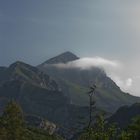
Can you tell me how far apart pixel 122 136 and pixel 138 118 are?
691 cm

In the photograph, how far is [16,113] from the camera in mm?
178875

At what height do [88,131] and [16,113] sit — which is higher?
[16,113]

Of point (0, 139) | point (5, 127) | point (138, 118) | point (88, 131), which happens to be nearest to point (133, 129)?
point (138, 118)

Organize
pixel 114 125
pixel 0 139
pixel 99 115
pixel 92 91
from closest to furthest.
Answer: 1. pixel 114 125
2. pixel 99 115
3. pixel 92 91
4. pixel 0 139

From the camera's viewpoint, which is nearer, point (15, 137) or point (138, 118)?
point (138, 118)

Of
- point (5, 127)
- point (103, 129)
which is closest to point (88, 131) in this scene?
point (103, 129)

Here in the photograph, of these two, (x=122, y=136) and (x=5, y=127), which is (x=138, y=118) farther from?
(x=5, y=127)

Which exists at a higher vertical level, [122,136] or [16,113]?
[16,113]

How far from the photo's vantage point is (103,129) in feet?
187

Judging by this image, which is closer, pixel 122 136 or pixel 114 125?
pixel 122 136

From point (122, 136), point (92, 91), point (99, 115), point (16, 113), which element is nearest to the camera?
point (122, 136)

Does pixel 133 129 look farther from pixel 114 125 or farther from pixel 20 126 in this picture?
pixel 20 126

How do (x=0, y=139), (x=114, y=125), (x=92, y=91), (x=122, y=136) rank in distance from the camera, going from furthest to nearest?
1. (x=0, y=139)
2. (x=92, y=91)
3. (x=114, y=125)
4. (x=122, y=136)

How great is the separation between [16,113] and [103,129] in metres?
125
